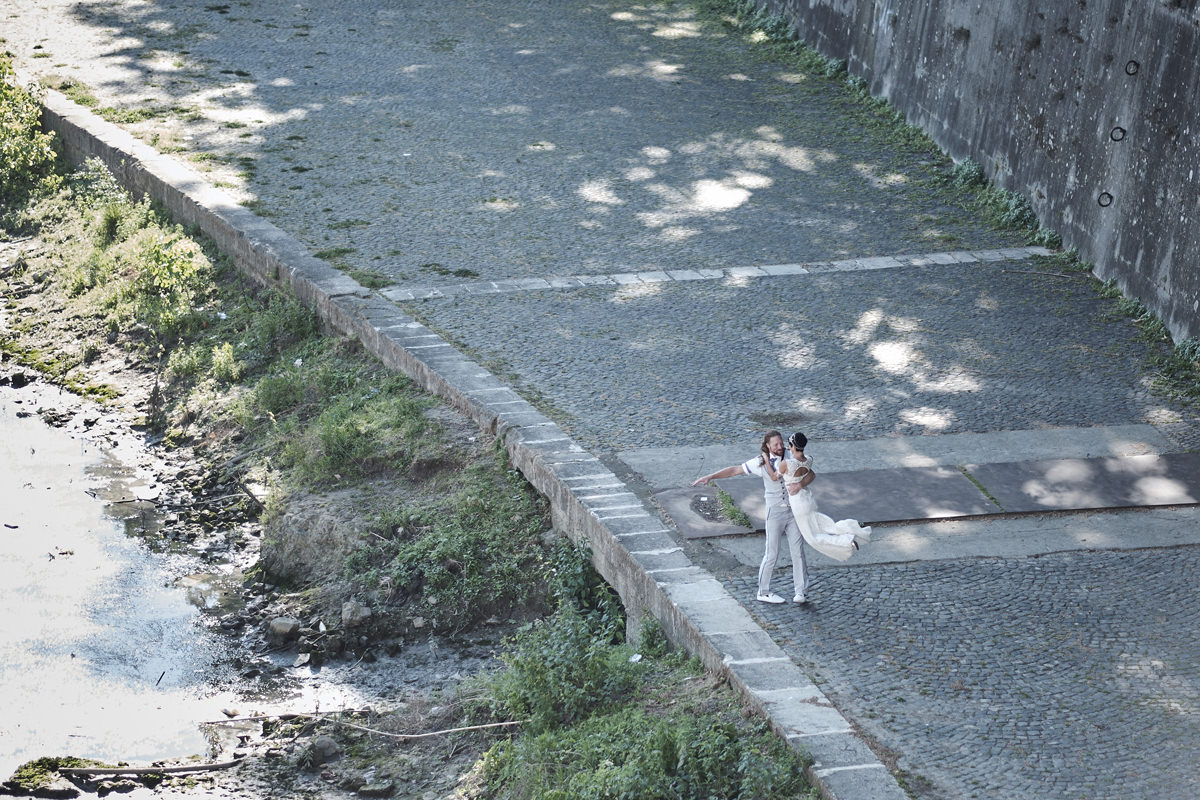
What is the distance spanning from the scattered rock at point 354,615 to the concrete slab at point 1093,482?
3.50m

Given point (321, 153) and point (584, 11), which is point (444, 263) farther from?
point (584, 11)

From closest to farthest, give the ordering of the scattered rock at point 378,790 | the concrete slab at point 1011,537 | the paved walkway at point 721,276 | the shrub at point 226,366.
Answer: the paved walkway at point 721,276 → the scattered rock at point 378,790 → the concrete slab at point 1011,537 → the shrub at point 226,366

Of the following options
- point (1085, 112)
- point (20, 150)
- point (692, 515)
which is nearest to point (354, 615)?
point (692, 515)

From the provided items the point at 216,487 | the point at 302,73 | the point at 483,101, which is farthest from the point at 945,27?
the point at 216,487

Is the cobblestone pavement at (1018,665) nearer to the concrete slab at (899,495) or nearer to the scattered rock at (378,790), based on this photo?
the concrete slab at (899,495)

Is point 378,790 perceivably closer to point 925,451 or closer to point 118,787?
point 118,787

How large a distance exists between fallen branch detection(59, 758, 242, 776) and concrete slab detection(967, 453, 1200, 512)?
14.1 ft

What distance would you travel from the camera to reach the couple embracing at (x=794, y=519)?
5770 millimetres

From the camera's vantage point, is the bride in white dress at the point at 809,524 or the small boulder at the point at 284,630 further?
the small boulder at the point at 284,630

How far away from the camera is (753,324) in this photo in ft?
30.7

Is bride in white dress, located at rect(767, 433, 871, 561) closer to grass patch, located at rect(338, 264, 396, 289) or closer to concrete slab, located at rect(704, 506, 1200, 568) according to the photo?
concrete slab, located at rect(704, 506, 1200, 568)

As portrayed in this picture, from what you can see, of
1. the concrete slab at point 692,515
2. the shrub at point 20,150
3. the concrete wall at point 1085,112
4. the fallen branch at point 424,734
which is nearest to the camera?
the fallen branch at point 424,734

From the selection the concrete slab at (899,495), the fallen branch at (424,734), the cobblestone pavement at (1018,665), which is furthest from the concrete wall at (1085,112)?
the fallen branch at (424,734)

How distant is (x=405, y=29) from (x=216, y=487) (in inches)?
388
